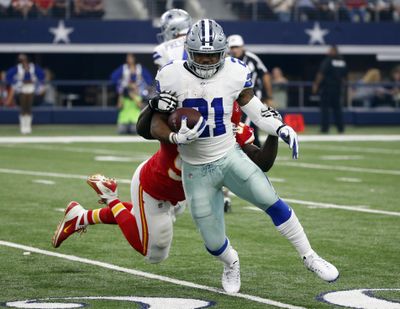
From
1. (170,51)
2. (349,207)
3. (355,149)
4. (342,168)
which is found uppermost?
(170,51)

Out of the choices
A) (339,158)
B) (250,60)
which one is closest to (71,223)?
(250,60)

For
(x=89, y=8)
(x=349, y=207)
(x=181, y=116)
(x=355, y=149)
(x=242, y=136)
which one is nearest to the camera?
(x=181, y=116)

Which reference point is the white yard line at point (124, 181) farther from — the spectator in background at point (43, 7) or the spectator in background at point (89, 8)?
the spectator in background at point (89, 8)

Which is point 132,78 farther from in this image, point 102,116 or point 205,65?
point 205,65

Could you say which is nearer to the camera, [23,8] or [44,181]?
[44,181]

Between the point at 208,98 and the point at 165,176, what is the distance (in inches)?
22.5

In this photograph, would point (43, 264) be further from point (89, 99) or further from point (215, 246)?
point (89, 99)

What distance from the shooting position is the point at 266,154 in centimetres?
735

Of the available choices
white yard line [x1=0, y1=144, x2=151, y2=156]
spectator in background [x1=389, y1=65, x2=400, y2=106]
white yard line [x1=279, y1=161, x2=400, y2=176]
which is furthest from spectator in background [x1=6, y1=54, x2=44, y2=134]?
spectator in background [x1=389, y1=65, x2=400, y2=106]

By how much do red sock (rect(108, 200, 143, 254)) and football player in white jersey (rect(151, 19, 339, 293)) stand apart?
1.66ft

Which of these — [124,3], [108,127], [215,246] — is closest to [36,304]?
[215,246]

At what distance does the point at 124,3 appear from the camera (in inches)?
1238

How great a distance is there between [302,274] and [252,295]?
862 millimetres

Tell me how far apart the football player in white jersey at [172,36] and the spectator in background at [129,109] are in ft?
46.0
